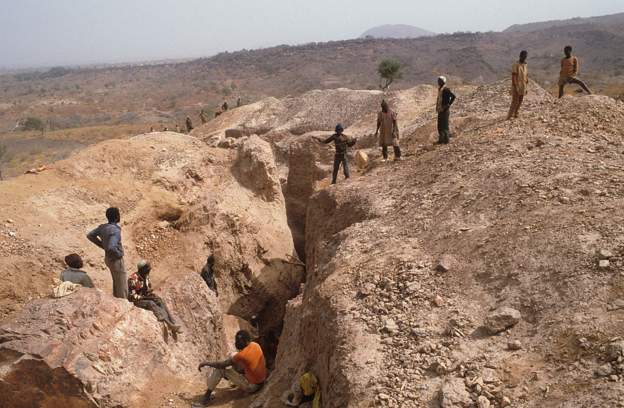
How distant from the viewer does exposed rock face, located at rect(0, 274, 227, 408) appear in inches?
261

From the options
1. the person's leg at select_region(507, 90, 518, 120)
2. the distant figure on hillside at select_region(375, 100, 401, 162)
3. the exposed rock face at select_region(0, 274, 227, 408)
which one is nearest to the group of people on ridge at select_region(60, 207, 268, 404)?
the exposed rock face at select_region(0, 274, 227, 408)

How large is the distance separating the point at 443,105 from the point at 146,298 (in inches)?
293

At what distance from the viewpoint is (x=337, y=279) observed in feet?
25.1

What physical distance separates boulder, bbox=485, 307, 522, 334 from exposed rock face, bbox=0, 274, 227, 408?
485 centimetres

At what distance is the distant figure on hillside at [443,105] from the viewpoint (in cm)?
1127

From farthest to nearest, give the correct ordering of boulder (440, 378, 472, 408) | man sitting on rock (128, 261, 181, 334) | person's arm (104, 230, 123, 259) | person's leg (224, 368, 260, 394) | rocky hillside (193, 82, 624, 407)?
man sitting on rock (128, 261, 181, 334), person's arm (104, 230, 123, 259), person's leg (224, 368, 260, 394), rocky hillside (193, 82, 624, 407), boulder (440, 378, 472, 408)

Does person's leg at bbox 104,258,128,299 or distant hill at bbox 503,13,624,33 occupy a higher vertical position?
distant hill at bbox 503,13,624,33

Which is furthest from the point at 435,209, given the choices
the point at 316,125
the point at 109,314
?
the point at 316,125

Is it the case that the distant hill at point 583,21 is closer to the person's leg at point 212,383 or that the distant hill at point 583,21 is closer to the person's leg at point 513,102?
the person's leg at point 513,102

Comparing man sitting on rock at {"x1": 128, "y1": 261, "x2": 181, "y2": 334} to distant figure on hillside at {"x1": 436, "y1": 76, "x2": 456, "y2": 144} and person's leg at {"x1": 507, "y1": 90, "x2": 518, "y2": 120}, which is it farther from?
person's leg at {"x1": 507, "y1": 90, "x2": 518, "y2": 120}

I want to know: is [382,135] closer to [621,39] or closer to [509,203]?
[509,203]

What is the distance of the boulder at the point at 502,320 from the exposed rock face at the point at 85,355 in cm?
485

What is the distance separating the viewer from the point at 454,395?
5.18m

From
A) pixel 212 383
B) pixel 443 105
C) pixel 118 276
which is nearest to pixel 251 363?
pixel 212 383
